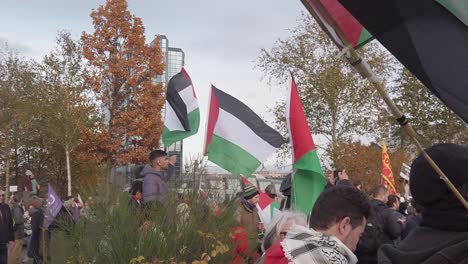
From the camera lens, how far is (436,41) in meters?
1.85

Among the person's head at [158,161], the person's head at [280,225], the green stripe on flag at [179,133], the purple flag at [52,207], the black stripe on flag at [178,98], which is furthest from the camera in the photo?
the black stripe on flag at [178,98]

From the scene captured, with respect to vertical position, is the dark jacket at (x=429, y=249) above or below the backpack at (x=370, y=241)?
above

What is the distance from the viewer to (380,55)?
32.9 meters

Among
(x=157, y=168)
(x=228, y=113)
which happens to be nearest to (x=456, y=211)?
(x=157, y=168)

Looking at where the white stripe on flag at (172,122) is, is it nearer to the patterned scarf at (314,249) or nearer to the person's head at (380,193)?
the person's head at (380,193)

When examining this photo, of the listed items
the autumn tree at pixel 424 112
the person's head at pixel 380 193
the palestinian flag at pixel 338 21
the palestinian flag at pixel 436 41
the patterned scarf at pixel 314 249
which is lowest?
the patterned scarf at pixel 314 249

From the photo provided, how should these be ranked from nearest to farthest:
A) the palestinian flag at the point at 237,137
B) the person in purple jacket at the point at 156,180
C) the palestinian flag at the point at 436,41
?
the palestinian flag at the point at 436,41, the person in purple jacket at the point at 156,180, the palestinian flag at the point at 237,137

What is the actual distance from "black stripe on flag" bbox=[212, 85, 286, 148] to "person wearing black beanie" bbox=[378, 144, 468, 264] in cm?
646

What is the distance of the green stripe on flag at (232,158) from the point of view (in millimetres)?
8508

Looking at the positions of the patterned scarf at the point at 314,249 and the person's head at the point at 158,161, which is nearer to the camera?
the patterned scarf at the point at 314,249

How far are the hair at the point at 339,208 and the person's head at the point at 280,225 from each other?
97cm

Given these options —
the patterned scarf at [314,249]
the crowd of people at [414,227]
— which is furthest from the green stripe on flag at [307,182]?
the patterned scarf at [314,249]

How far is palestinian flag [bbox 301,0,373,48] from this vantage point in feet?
7.07

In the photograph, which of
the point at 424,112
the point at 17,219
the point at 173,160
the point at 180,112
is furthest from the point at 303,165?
the point at 424,112
